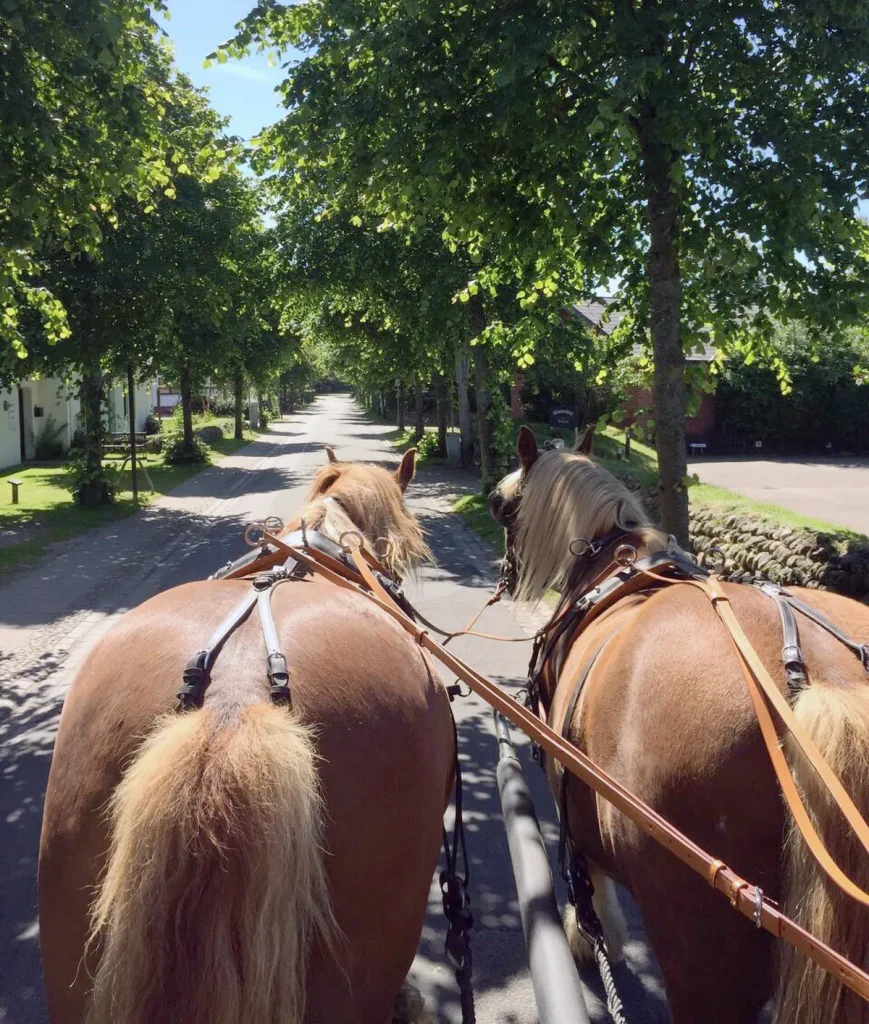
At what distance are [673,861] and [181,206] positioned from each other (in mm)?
17302

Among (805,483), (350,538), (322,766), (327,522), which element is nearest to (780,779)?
(322,766)

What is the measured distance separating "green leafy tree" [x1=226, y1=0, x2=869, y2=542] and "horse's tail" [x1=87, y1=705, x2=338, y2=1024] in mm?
5137

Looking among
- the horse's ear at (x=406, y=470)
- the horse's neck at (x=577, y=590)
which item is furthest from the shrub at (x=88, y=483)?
the horse's neck at (x=577, y=590)

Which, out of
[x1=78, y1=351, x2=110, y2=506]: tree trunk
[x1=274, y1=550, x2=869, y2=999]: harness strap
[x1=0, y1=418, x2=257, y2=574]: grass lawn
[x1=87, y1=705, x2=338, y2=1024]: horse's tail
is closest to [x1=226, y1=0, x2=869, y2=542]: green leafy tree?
[x1=274, y1=550, x2=869, y2=999]: harness strap

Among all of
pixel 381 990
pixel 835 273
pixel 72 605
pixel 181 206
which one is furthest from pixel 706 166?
pixel 181 206

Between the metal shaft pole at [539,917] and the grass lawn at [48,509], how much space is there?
433 inches

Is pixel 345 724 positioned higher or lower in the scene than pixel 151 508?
higher

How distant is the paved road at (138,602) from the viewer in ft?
11.5

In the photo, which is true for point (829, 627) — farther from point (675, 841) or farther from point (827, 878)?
point (675, 841)

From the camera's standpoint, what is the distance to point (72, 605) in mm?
10227

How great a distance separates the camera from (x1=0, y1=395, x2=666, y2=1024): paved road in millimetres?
3510

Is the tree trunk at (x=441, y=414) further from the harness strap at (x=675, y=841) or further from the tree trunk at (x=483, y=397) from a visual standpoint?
the harness strap at (x=675, y=841)

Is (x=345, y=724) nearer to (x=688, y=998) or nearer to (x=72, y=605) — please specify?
(x=688, y=998)

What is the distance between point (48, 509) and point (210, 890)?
17.7 metres
